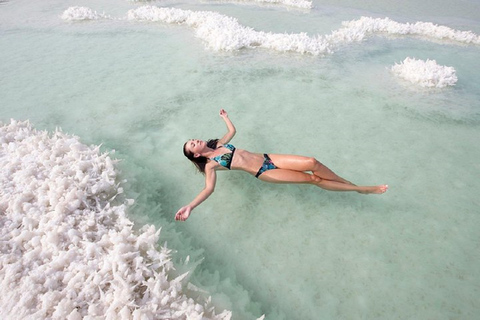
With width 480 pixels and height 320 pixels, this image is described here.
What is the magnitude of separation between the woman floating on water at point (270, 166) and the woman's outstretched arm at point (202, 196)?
0.01m

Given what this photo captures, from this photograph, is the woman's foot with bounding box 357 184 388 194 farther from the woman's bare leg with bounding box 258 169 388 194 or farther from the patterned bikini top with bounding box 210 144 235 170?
the patterned bikini top with bounding box 210 144 235 170

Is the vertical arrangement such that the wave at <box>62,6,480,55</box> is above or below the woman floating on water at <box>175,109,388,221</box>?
above

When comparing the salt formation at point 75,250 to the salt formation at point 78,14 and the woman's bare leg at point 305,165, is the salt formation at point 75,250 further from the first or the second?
the salt formation at point 78,14

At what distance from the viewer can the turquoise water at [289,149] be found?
133 inches

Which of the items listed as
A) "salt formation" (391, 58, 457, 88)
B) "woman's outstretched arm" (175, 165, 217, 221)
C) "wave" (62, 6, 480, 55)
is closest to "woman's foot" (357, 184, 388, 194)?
"woman's outstretched arm" (175, 165, 217, 221)

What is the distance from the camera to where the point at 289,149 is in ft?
17.0

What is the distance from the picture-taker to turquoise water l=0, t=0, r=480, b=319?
3.37 m

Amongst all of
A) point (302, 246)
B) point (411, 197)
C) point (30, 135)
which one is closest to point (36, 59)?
point (30, 135)

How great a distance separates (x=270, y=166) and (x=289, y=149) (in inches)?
A: 40.7

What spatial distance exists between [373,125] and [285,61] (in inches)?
147

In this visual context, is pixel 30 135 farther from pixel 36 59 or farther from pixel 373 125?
pixel 373 125

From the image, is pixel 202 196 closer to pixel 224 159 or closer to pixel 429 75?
pixel 224 159

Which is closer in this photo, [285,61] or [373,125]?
[373,125]

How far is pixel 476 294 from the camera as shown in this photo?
3.23 metres
